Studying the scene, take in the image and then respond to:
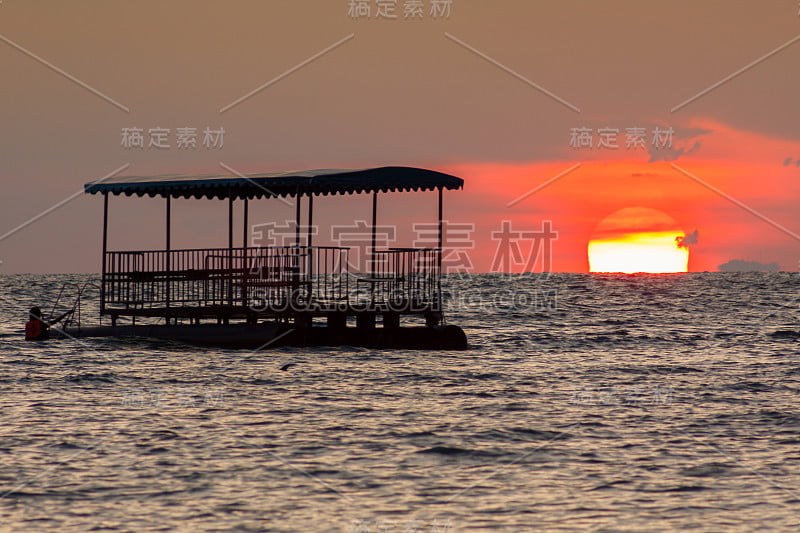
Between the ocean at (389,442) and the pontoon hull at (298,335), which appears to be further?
the pontoon hull at (298,335)

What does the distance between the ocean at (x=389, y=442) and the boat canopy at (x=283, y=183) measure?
4280 millimetres

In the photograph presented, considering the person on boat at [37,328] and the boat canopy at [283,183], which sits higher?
the boat canopy at [283,183]

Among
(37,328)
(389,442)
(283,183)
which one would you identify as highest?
(283,183)

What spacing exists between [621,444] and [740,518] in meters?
3.90

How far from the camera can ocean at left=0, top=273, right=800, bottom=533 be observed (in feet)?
33.4

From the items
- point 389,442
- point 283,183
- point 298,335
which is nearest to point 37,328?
point 298,335

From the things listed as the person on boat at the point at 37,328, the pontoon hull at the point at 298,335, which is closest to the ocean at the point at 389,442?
the pontoon hull at the point at 298,335

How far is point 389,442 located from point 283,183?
9.99m

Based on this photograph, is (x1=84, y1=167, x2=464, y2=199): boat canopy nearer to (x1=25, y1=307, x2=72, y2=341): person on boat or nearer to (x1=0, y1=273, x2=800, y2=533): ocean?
(x1=0, y1=273, x2=800, y2=533): ocean

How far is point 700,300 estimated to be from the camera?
7975 cm

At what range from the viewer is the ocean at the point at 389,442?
10188 millimetres

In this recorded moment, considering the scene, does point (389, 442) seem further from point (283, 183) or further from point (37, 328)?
point (37, 328)

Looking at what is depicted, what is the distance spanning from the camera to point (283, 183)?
22.6 metres

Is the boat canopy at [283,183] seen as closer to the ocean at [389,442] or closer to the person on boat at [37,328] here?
the ocean at [389,442]
